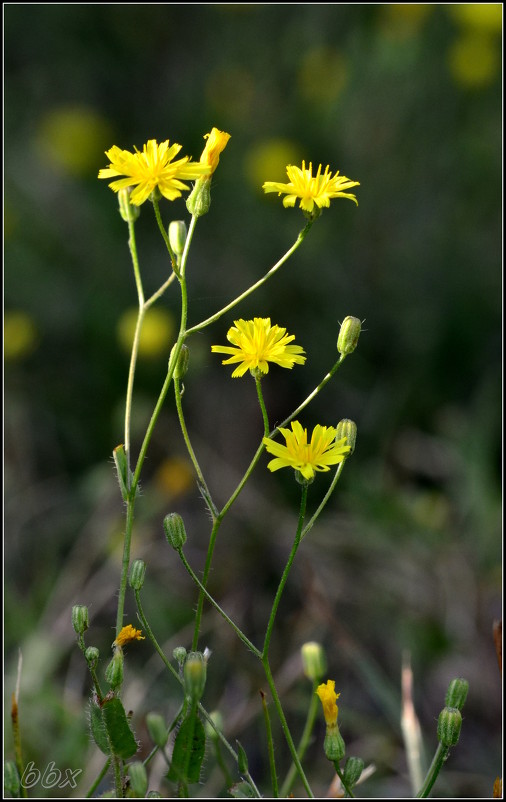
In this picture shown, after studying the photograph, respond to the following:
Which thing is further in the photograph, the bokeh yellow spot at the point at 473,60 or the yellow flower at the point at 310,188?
the bokeh yellow spot at the point at 473,60

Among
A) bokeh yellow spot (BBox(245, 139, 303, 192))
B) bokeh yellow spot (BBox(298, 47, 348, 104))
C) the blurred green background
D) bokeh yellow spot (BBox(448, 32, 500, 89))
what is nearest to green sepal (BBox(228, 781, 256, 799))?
the blurred green background

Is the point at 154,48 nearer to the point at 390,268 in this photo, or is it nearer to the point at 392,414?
the point at 390,268

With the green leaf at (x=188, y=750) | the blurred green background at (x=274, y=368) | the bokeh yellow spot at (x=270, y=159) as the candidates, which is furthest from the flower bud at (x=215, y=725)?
the bokeh yellow spot at (x=270, y=159)

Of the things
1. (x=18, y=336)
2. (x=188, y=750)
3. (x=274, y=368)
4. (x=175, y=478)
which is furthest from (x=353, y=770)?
(x=18, y=336)

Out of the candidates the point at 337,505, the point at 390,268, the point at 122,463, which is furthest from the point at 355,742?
the point at 390,268

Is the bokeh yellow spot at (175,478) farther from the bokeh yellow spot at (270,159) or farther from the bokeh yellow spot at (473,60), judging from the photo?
the bokeh yellow spot at (473,60)

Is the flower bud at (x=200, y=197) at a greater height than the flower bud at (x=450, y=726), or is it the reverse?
the flower bud at (x=200, y=197)

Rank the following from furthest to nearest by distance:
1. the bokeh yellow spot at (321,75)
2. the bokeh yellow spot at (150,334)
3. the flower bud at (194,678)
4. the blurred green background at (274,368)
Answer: the bokeh yellow spot at (321,75)
the bokeh yellow spot at (150,334)
the blurred green background at (274,368)
the flower bud at (194,678)
